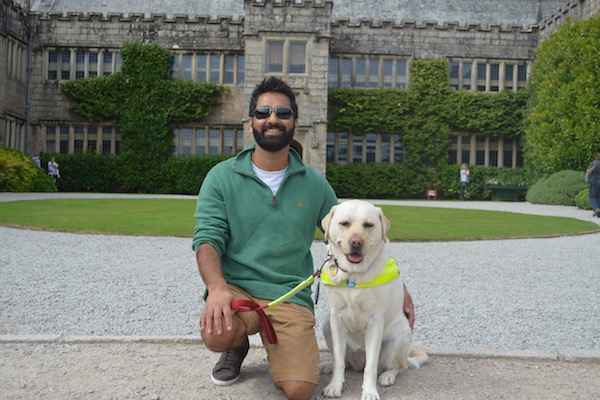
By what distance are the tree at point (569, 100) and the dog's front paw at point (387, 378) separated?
17.6 metres

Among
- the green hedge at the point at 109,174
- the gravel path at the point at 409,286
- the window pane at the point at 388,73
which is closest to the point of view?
the gravel path at the point at 409,286

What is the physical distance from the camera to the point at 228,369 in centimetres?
304

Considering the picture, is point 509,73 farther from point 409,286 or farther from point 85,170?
point 409,286

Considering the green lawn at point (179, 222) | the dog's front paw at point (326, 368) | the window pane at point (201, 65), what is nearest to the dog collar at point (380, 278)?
the dog's front paw at point (326, 368)

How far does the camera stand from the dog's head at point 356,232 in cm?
274

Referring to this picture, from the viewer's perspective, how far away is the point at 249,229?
3.18m

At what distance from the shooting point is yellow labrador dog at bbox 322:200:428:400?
2.78 meters

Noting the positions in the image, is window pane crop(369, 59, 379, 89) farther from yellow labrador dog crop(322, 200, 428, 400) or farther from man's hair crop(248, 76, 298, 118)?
yellow labrador dog crop(322, 200, 428, 400)

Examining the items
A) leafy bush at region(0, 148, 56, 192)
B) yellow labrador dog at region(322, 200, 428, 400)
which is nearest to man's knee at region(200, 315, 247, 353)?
yellow labrador dog at region(322, 200, 428, 400)

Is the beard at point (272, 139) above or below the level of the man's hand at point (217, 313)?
above

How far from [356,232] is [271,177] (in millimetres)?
756

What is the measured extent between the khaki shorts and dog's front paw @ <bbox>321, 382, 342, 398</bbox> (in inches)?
2.6

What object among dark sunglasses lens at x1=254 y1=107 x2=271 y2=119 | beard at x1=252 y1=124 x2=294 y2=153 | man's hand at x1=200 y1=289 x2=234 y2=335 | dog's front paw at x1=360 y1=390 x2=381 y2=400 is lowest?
dog's front paw at x1=360 y1=390 x2=381 y2=400

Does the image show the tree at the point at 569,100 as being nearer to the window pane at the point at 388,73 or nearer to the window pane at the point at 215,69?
the window pane at the point at 388,73
